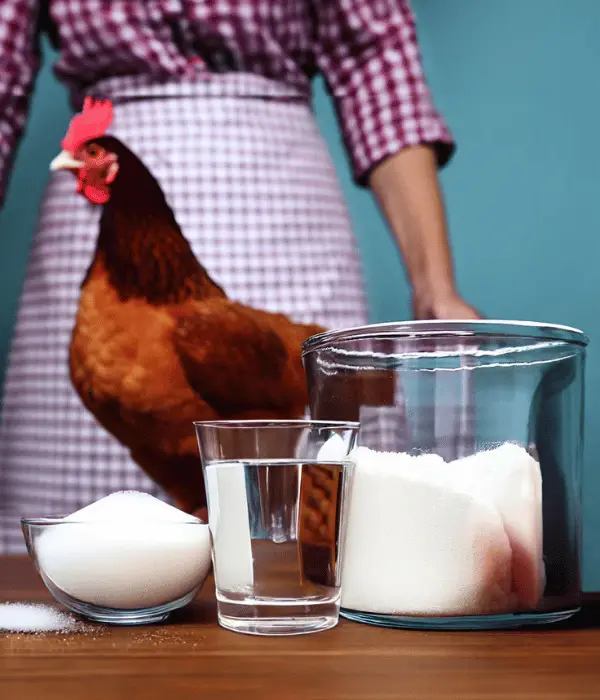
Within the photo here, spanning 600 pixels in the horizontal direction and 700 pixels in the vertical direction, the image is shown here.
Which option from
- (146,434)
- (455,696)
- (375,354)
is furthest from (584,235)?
(455,696)

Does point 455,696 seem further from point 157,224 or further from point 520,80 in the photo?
point 520,80

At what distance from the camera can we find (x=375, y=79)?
2.83 ft

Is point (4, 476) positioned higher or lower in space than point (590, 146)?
lower

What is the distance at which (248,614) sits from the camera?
0.31m

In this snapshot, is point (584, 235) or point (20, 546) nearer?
point (20, 546)

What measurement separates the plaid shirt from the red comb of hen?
5 cm

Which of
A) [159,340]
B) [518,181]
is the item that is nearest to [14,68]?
[159,340]

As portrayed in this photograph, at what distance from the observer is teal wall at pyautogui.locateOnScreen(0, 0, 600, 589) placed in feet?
3.52

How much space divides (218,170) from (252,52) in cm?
11

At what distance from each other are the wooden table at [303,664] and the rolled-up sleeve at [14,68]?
642 mm

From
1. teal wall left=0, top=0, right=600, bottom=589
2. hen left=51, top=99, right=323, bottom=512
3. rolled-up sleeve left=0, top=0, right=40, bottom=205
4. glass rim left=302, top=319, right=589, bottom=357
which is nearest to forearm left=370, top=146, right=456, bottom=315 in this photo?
hen left=51, top=99, right=323, bottom=512

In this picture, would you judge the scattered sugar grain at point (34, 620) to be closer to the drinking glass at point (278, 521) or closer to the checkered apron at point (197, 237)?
the drinking glass at point (278, 521)

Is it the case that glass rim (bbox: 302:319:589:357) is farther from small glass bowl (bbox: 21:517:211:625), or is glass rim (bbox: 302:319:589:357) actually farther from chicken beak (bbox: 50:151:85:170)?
chicken beak (bbox: 50:151:85:170)

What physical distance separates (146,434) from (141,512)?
374mm
